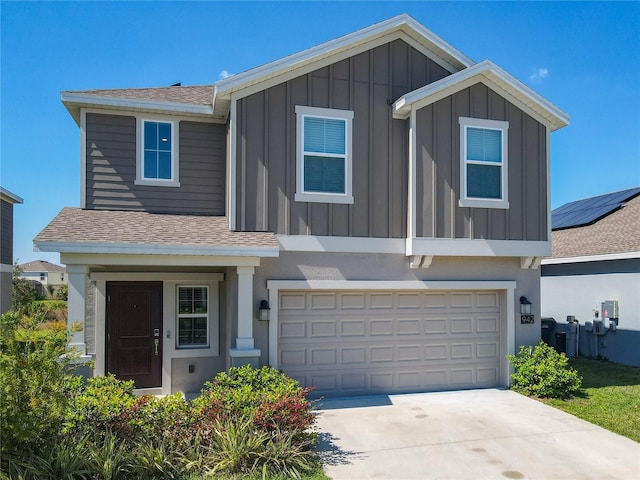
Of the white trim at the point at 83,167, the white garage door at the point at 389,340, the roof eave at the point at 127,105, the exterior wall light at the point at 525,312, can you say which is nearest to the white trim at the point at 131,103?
the roof eave at the point at 127,105

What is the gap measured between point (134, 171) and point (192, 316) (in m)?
3.17

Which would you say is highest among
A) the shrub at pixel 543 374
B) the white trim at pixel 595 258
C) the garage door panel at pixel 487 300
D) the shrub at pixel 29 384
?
the white trim at pixel 595 258

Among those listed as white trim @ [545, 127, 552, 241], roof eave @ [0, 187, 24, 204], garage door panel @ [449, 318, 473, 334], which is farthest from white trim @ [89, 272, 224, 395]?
roof eave @ [0, 187, 24, 204]

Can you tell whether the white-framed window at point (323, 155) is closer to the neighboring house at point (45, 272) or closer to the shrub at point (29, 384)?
the shrub at point (29, 384)

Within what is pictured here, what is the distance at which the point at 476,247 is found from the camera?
9.34 m

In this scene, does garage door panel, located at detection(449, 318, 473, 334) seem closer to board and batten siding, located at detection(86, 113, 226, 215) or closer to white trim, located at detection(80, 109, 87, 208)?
board and batten siding, located at detection(86, 113, 226, 215)

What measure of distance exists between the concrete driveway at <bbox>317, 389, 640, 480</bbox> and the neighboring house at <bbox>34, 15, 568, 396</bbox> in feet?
3.84

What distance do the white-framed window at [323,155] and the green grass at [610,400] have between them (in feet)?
18.2

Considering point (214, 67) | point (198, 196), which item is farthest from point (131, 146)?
point (214, 67)

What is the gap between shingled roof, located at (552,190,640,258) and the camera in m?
12.3

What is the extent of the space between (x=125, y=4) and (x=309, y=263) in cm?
578

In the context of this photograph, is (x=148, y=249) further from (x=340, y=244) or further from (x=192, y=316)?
(x=340, y=244)

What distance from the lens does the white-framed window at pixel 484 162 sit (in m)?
9.40

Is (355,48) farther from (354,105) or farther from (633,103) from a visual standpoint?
(633,103)
